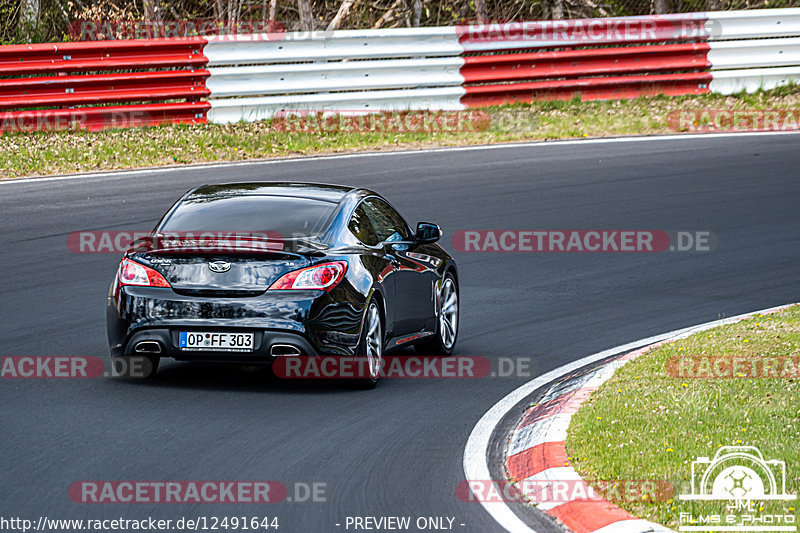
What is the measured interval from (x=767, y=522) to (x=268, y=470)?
8.64 feet

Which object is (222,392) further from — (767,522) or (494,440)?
(767,522)

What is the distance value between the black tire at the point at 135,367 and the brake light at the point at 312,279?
1.16 m

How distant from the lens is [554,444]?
7.36 metres

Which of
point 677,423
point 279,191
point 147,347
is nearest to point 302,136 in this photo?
point 279,191

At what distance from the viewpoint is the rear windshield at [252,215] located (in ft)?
29.7

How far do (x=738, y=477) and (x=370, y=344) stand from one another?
3.40 metres

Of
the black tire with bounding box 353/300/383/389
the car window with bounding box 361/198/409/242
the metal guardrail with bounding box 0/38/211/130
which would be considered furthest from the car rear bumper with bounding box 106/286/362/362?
the metal guardrail with bounding box 0/38/211/130

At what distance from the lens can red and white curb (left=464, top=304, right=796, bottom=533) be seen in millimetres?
6016

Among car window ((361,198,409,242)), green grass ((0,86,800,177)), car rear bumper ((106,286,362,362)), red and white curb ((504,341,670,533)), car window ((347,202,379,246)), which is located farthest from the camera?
green grass ((0,86,800,177))

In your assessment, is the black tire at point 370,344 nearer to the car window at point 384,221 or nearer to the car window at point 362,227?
the car window at point 362,227

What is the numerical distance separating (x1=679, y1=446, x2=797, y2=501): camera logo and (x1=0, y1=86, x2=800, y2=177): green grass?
12639 mm

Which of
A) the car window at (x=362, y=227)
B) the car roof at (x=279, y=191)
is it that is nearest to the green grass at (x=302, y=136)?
the car roof at (x=279, y=191)

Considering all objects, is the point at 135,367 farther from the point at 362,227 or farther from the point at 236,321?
the point at 362,227

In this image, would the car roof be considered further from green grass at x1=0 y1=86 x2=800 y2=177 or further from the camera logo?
green grass at x1=0 y1=86 x2=800 y2=177
